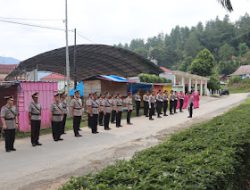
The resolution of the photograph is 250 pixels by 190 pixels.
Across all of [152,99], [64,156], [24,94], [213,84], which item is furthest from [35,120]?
[213,84]

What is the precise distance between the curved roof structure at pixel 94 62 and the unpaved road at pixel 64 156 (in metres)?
11.6

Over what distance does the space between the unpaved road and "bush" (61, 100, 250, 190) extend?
2558 mm

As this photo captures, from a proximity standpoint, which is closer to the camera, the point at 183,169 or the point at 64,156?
the point at 183,169

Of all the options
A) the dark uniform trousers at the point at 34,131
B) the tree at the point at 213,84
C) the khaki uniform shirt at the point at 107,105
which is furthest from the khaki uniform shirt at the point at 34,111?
the tree at the point at 213,84

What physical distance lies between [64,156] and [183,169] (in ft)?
18.4

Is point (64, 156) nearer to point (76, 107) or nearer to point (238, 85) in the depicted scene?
point (76, 107)

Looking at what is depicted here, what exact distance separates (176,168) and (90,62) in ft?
77.2

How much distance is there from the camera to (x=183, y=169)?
4.00m

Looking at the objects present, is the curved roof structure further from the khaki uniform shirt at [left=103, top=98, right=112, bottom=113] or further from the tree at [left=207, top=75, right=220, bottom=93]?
the tree at [left=207, top=75, right=220, bottom=93]

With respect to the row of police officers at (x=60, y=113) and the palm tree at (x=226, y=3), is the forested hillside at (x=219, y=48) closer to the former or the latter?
the row of police officers at (x=60, y=113)

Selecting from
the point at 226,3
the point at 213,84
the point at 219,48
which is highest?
the point at 219,48

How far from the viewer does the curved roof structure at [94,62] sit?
24438 millimetres

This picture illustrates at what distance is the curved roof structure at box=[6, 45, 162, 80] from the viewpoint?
2444 centimetres

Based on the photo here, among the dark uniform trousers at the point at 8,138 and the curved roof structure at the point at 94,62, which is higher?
the curved roof structure at the point at 94,62
